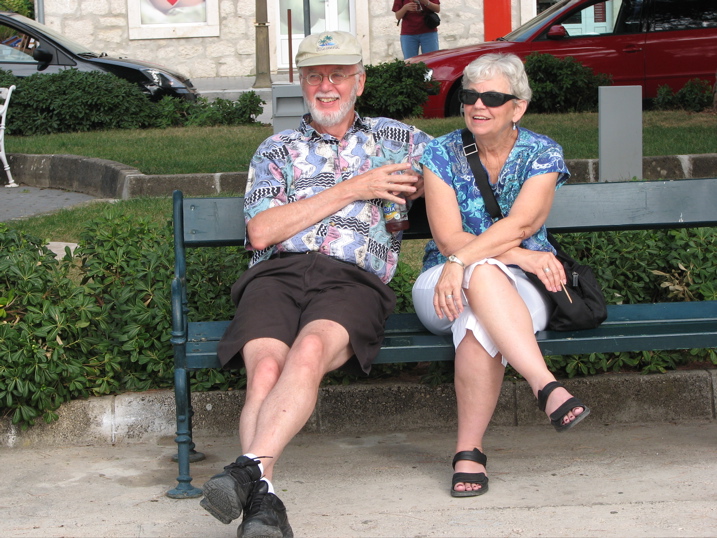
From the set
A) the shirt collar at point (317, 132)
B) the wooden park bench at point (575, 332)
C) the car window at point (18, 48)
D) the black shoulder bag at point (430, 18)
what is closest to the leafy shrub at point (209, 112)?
the car window at point (18, 48)

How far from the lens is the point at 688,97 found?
11.2 m

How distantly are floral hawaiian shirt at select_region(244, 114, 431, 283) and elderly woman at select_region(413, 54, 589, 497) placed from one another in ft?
0.75

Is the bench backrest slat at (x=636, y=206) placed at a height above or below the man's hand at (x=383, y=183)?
below

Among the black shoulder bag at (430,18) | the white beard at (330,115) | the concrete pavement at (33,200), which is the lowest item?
the concrete pavement at (33,200)

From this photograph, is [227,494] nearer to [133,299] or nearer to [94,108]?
[133,299]

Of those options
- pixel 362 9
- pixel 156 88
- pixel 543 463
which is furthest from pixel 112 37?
pixel 543 463

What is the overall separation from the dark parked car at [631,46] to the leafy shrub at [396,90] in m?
0.27

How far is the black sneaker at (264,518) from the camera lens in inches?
118

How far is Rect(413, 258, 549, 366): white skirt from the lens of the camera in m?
3.68

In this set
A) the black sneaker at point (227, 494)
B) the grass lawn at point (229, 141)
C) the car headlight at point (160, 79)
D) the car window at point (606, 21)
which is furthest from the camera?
the car headlight at point (160, 79)

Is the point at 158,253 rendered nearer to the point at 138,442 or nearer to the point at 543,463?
the point at 138,442

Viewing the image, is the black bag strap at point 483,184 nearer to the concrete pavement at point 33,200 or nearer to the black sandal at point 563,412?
the black sandal at point 563,412

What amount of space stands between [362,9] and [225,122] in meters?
8.91

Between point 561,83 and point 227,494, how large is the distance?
29.1 ft
